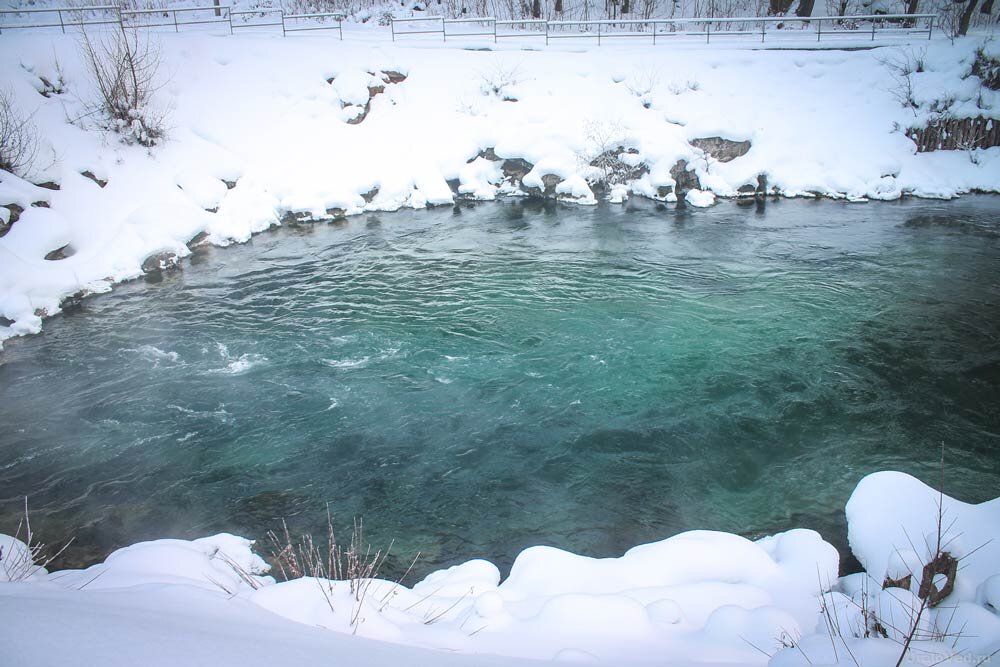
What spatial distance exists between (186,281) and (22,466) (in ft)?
22.4

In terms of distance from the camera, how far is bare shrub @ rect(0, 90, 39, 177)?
14922 millimetres

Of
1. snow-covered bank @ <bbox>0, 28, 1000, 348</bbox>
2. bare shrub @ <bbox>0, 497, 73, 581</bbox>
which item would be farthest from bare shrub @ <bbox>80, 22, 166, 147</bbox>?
bare shrub @ <bbox>0, 497, 73, 581</bbox>

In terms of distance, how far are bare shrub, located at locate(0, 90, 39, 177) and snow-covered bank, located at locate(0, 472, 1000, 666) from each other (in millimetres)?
12489

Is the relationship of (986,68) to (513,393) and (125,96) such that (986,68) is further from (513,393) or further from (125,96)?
(125,96)

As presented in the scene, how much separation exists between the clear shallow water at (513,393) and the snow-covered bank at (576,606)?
2.99 ft

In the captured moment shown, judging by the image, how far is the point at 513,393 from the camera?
30.7ft

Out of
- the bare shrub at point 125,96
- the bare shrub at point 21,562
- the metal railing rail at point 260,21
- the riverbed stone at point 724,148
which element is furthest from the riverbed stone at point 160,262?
the riverbed stone at point 724,148

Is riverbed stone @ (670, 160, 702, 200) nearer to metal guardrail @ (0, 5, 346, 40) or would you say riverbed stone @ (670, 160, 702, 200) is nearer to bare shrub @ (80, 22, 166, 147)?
metal guardrail @ (0, 5, 346, 40)

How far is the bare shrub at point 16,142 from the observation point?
14.9m

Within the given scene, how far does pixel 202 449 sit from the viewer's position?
8336 millimetres

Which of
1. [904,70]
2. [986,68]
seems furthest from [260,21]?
[986,68]

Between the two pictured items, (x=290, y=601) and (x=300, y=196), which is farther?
(x=300, y=196)

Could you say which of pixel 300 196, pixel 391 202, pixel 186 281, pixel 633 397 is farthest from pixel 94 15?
pixel 633 397

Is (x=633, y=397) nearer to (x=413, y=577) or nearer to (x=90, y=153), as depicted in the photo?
(x=413, y=577)
